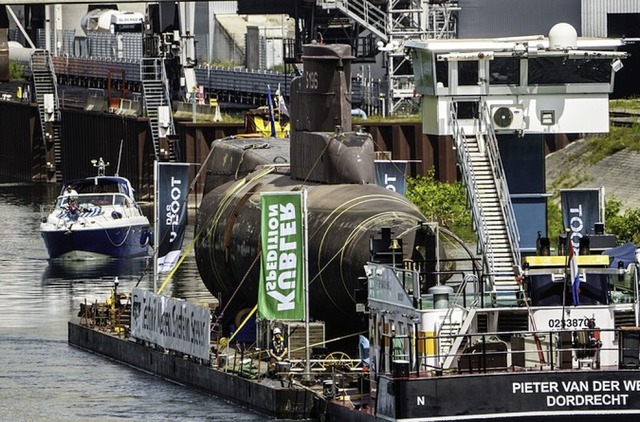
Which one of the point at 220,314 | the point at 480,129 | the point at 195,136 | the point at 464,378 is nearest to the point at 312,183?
the point at 220,314

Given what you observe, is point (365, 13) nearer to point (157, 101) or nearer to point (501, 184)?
point (157, 101)

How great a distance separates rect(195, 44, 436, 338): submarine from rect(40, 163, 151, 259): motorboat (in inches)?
763

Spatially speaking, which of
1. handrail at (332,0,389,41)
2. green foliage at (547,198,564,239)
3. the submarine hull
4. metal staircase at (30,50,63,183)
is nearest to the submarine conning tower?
the submarine hull

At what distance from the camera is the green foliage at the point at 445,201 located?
78.8 metres

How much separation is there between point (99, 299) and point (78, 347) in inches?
376

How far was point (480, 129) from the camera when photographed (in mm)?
47938

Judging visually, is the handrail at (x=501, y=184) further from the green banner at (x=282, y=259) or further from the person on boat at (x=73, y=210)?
the person on boat at (x=73, y=210)

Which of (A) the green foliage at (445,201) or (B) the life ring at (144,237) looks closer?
(A) the green foliage at (445,201)

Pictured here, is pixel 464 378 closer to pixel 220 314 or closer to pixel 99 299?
pixel 220 314

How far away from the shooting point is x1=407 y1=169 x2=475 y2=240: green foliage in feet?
258

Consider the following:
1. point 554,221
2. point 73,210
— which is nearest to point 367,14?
point 73,210

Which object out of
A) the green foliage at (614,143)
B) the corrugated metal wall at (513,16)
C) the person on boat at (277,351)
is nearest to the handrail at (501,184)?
the person on boat at (277,351)

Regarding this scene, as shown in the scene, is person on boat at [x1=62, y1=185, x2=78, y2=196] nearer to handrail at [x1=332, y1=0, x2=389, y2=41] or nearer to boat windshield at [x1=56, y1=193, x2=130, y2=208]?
boat windshield at [x1=56, y1=193, x2=130, y2=208]

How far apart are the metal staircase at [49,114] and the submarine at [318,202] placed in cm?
5665
